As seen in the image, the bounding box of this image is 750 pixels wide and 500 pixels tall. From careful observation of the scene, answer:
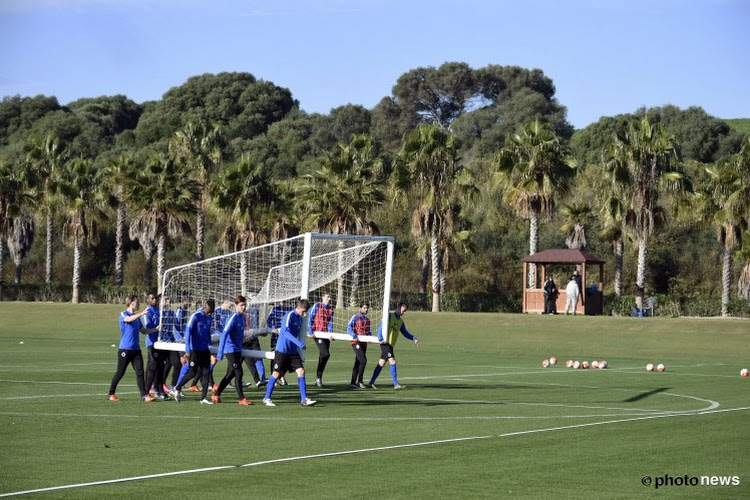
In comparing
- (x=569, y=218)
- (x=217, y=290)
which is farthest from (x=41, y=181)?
(x=217, y=290)

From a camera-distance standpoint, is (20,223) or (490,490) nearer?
(490,490)

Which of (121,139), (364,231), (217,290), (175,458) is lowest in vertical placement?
(175,458)

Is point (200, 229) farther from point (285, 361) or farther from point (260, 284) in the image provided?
point (285, 361)

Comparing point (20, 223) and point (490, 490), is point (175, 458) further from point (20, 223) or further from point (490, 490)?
point (20, 223)

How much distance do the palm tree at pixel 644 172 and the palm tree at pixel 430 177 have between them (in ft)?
28.1

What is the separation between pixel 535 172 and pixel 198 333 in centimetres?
3779

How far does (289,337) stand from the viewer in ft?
69.0

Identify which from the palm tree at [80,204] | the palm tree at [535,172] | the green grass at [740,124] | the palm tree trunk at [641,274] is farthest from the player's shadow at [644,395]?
the green grass at [740,124]

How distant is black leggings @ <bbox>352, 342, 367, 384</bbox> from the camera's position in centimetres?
2516

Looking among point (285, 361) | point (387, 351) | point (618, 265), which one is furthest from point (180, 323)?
point (618, 265)

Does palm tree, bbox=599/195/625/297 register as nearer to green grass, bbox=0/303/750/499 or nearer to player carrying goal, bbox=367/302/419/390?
green grass, bbox=0/303/750/499

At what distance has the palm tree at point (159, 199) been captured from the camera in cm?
6300

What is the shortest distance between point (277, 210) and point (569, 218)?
54.8 ft

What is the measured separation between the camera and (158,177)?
6306 cm
